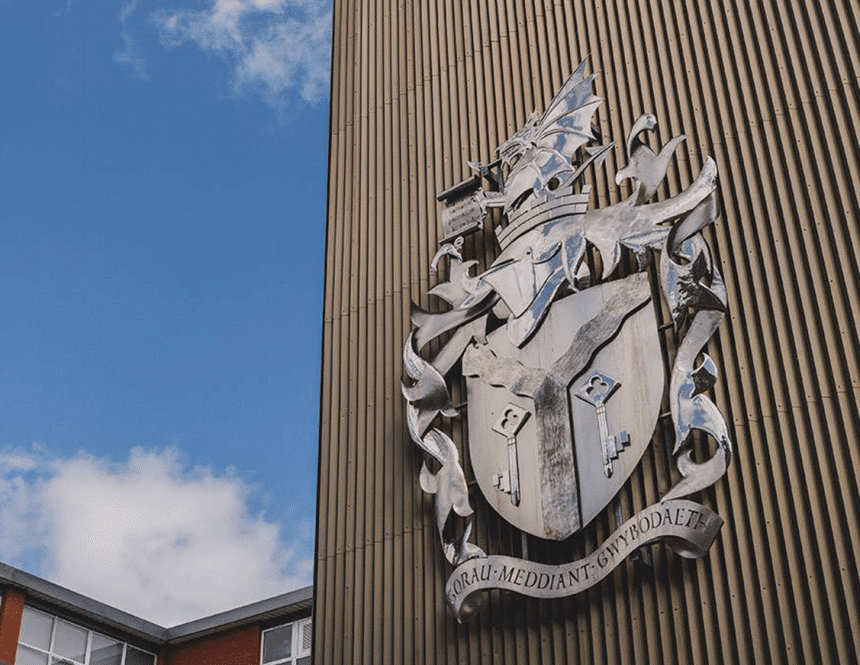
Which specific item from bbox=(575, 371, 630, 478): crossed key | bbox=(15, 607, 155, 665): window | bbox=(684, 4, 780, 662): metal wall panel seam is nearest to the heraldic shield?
bbox=(575, 371, 630, 478): crossed key

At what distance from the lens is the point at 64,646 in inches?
930

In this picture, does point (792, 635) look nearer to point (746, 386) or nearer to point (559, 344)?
point (746, 386)

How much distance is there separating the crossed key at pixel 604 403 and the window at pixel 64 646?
15.6 m

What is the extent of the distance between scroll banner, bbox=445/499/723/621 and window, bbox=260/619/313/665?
503 inches

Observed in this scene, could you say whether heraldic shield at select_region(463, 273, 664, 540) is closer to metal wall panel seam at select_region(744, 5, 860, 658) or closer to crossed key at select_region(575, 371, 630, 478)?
crossed key at select_region(575, 371, 630, 478)

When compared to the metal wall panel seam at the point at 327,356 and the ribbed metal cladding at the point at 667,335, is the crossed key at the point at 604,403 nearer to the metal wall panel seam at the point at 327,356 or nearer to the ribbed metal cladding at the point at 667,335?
the ribbed metal cladding at the point at 667,335

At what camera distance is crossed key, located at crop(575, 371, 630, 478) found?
34.5ft

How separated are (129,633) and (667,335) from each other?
17.2 m

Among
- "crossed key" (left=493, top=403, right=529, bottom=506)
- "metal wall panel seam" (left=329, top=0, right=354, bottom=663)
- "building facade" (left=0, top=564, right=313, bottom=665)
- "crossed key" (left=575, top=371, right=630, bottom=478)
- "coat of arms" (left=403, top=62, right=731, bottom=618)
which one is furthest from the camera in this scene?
"building facade" (left=0, top=564, right=313, bottom=665)

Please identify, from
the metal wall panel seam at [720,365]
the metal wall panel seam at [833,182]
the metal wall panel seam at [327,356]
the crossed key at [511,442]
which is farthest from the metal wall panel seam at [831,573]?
the metal wall panel seam at [327,356]

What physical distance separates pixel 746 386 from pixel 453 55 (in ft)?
22.3

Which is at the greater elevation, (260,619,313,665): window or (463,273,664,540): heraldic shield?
(260,619,313,665): window

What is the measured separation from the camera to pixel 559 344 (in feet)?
37.4

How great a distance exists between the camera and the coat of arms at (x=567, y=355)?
404 inches
